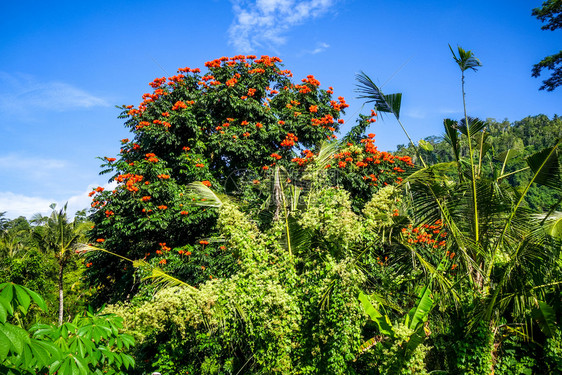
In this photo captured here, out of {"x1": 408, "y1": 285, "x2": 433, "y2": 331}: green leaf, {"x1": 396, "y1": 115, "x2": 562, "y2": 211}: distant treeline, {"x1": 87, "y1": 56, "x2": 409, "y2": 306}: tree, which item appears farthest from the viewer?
{"x1": 396, "y1": 115, "x2": 562, "y2": 211}: distant treeline

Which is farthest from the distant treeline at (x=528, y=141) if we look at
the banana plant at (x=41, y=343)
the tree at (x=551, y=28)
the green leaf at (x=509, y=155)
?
the banana plant at (x=41, y=343)

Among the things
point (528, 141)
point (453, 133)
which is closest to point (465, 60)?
point (453, 133)

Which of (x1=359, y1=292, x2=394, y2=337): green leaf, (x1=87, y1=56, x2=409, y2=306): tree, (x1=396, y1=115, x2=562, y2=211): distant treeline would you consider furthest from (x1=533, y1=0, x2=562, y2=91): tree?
(x1=396, y1=115, x2=562, y2=211): distant treeline

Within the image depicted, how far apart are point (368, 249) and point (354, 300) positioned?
114 cm

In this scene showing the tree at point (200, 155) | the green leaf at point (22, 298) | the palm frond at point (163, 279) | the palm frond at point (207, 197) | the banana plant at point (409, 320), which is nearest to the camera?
the green leaf at point (22, 298)

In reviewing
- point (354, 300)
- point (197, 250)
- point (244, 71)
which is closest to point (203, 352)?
point (197, 250)

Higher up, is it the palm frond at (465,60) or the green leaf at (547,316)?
the palm frond at (465,60)

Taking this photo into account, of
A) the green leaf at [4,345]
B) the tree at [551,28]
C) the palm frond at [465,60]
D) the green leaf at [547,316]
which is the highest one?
the tree at [551,28]

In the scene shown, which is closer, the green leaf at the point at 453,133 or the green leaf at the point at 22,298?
the green leaf at the point at 22,298

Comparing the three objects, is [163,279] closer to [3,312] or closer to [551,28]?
[3,312]

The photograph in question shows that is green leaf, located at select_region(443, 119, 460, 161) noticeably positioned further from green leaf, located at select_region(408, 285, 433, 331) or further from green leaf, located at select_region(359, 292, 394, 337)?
green leaf, located at select_region(359, 292, 394, 337)

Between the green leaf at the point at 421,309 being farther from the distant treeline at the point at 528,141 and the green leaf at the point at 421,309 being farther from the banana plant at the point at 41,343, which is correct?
the distant treeline at the point at 528,141

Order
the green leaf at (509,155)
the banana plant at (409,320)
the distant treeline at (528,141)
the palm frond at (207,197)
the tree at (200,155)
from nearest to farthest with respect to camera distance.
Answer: the banana plant at (409,320), the green leaf at (509,155), the palm frond at (207,197), the tree at (200,155), the distant treeline at (528,141)

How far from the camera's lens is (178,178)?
404 inches
